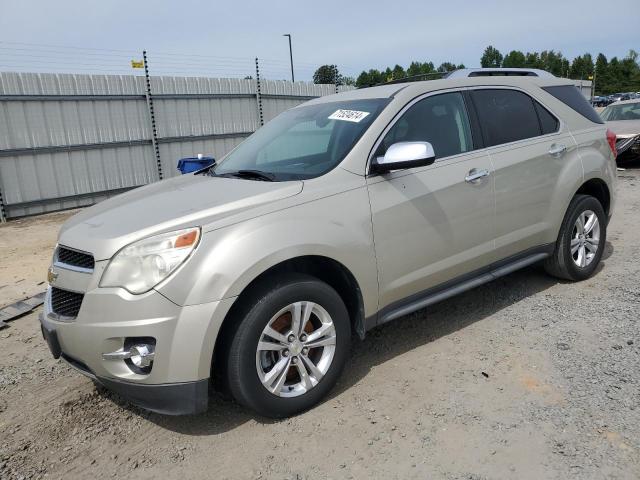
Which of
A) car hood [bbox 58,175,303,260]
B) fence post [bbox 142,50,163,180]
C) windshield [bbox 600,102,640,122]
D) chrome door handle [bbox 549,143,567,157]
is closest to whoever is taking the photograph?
car hood [bbox 58,175,303,260]

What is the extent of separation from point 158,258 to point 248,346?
2.04ft

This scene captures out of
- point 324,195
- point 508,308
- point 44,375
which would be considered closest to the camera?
point 324,195

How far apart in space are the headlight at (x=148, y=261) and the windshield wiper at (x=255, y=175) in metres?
0.80

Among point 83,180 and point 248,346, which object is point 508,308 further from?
point 83,180

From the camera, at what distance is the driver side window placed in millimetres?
3424

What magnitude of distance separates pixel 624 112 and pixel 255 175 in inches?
493

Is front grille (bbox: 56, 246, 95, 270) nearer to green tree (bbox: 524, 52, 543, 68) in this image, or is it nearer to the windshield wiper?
the windshield wiper

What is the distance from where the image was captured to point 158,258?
8.16ft

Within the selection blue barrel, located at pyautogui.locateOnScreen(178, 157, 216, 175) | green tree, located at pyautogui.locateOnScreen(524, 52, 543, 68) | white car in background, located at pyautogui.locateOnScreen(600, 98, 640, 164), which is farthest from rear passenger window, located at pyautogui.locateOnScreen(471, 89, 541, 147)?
green tree, located at pyautogui.locateOnScreen(524, 52, 543, 68)

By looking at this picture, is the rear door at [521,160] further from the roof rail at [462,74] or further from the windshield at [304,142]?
the windshield at [304,142]

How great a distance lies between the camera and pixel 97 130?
10500mm

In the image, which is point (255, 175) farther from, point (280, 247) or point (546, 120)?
point (546, 120)

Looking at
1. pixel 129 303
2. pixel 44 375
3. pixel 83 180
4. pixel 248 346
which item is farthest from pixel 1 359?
pixel 83 180

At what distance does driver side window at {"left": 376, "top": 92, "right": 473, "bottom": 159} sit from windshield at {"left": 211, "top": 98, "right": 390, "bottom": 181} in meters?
0.19
